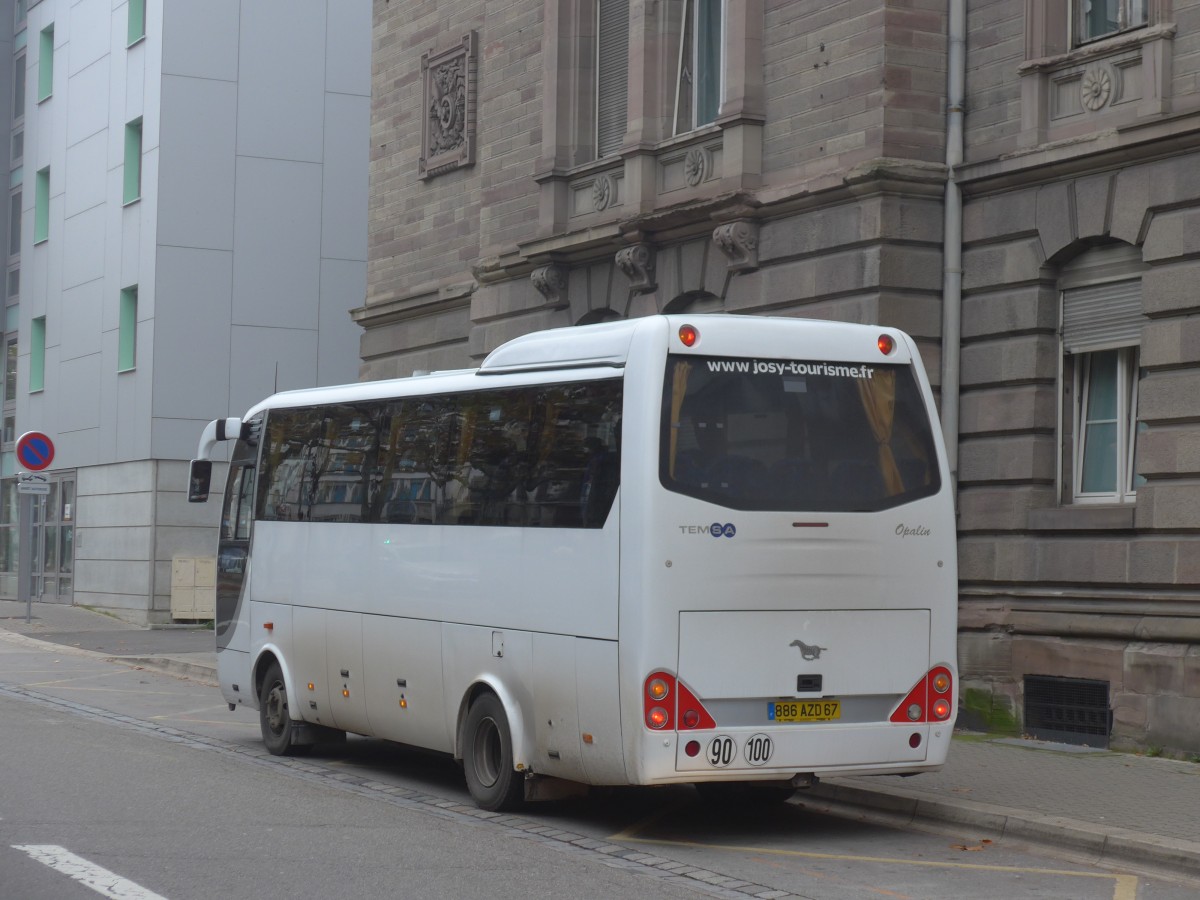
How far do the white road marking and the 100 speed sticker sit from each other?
3368 mm

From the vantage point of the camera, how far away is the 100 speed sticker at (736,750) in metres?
10.4

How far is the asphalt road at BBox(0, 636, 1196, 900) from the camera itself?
897cm

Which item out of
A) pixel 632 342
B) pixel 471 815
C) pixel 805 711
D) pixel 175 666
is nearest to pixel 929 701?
pixel 805 711

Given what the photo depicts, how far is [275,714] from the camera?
49.8 feet

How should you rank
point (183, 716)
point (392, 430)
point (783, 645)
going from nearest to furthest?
point (783, 645), point (392, 430), point (183, 716)

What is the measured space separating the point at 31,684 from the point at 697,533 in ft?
42.8

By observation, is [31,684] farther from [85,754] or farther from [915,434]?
[915,434]

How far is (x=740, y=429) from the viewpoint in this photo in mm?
10758

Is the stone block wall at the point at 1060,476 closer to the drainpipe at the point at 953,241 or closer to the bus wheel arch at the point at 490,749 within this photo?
the drainpipe at the point at 953,241

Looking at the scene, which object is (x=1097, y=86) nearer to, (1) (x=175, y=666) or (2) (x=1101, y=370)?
(2) (x=1101, y=370)

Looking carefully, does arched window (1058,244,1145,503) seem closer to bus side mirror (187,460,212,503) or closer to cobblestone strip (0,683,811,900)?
cobblestone strip (0,683,811,900)

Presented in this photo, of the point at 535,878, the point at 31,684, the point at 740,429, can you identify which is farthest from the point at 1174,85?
the point at 31,684

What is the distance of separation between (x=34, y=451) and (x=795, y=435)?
2259 centimetres

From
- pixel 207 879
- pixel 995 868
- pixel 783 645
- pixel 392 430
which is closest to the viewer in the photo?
pixel 207 879
